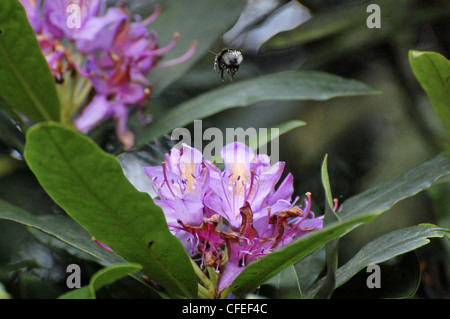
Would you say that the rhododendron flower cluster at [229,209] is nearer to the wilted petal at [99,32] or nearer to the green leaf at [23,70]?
the green leaf at [23,70]

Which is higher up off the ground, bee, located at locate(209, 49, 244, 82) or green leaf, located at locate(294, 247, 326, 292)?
bee, located at locate(209, 49, 244, 82)

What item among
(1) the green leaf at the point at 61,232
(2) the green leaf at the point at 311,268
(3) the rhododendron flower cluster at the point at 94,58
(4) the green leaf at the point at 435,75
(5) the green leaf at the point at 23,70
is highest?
(3) the rhododendron flower cluster at the point at 94,58

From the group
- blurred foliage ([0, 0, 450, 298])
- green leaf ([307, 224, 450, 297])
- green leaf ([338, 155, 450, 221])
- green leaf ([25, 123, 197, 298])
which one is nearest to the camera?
green leaf ([25, 123, 197, 298])

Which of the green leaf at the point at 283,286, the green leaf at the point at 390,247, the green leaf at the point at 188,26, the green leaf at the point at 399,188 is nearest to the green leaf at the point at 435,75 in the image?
the green leaf at the point at 399,188

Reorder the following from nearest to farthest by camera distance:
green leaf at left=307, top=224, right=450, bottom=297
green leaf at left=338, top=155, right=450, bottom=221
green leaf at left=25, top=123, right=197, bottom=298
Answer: green leaf at left=25, top=123, right=197, bottom=298 < green leaf at left=307, top=224, right=450, bottom=297 < green leaf at left=338, top=155, right=450, bottom=221

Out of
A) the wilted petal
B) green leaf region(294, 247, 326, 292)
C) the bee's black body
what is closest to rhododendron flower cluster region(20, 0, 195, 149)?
the wilted petal

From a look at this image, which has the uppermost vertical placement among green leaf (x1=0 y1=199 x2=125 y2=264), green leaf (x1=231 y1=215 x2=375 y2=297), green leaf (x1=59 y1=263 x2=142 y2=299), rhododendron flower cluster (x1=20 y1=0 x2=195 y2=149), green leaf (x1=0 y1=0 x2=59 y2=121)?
rhododendron flower cluster (x1=20 y1=0 x2=195 y2=149)

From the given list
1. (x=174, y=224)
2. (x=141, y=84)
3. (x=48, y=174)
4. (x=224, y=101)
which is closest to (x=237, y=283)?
(x=174, y=224)

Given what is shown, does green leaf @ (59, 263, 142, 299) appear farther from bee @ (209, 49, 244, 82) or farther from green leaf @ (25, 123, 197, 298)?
bee @ (209, 49, 244, 82)
